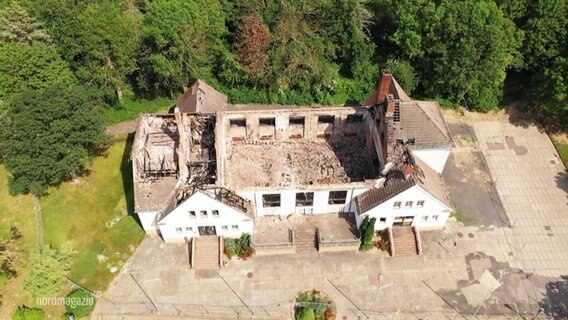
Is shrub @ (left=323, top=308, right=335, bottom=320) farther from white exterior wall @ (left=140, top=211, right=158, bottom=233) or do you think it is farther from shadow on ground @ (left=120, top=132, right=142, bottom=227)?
shadow on ground @ (left=120, top=132, right=142, bottom=227)

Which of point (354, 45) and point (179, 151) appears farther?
point (354, 45)

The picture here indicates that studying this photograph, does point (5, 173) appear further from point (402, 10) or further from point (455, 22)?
point (455, 22)

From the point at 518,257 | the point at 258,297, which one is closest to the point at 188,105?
the point at 258,297

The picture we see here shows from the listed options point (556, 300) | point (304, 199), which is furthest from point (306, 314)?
point (556, 300)

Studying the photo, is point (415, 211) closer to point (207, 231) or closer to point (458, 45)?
point (207, 231)

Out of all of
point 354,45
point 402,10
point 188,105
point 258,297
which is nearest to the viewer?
point 258,297

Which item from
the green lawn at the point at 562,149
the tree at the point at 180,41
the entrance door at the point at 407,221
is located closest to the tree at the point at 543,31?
the green lawn at the point at 562,149

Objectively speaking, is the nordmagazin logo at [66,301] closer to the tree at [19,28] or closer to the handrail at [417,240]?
the tree at [19,28]
